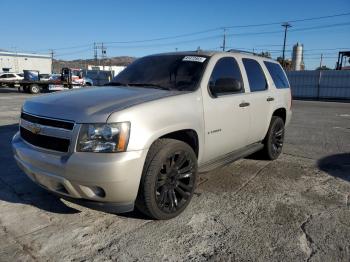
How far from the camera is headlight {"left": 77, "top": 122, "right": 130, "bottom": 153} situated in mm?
3172

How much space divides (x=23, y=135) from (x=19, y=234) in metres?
1.07

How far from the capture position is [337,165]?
6.13 m

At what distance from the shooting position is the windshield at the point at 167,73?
4352 millimetres

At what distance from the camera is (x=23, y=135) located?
12.8 ft

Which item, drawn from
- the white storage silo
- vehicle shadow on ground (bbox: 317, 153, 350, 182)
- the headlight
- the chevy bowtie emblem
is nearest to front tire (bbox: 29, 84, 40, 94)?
vehicle shadow on ground (bbox: 317, 153, 350, 182)

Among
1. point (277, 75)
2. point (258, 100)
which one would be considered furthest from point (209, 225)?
point (277, 75)

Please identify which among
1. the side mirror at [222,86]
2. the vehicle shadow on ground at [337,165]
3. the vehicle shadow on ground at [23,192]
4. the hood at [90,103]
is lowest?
the vehicle shadow on ground at [23,192]

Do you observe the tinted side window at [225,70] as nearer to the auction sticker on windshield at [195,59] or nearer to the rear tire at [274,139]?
the auction sticker on windshield at [195,59]

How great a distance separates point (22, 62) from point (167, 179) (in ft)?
214

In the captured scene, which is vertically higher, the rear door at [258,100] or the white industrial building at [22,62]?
the white industrial building at [22,62]

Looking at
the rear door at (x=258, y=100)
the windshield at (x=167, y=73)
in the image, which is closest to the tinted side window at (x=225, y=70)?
the windshield at (x=167, y=73)

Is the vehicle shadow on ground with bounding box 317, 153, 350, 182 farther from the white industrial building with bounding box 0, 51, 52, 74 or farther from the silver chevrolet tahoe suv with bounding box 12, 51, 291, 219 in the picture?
the white industrial building with bounding box 0, 51, 52, 74

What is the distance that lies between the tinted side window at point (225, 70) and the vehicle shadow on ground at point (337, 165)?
222 cm

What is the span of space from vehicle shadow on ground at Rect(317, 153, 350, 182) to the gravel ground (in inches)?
7.4
